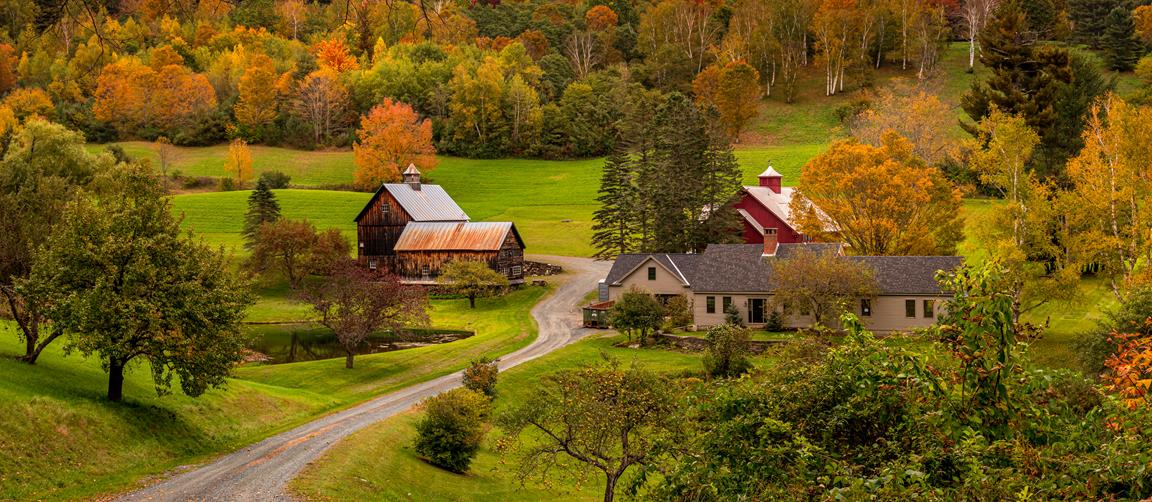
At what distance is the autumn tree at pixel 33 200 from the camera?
1192 inches

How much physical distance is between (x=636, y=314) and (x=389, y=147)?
2056 inches

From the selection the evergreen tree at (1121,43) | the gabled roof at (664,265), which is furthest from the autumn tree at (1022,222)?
the evergreen tree at (1121,43)

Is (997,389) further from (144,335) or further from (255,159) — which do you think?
(255,159)

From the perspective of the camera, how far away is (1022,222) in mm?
46312

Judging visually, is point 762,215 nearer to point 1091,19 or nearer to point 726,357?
point 726,357

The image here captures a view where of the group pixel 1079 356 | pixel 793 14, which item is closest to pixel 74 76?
pixel 793 14

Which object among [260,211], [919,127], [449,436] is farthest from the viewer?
[260,211]

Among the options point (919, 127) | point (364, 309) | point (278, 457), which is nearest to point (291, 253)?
point (364, 309)

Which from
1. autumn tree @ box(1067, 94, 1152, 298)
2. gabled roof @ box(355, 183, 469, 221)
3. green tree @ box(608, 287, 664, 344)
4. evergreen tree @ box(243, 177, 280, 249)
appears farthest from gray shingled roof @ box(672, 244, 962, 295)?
evergreen tree @ box(243, 177, 280, 249)

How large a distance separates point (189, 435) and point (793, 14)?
112 m

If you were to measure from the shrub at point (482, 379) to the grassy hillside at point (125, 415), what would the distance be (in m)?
4.14

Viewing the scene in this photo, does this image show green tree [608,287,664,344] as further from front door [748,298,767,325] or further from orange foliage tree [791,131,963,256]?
orange foliage tree [791,131,963,256]

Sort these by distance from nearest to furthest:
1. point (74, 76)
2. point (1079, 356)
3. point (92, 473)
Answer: point (92, 473) < point (1079, 356) < point (74, 76)

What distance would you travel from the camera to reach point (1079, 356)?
128ft
